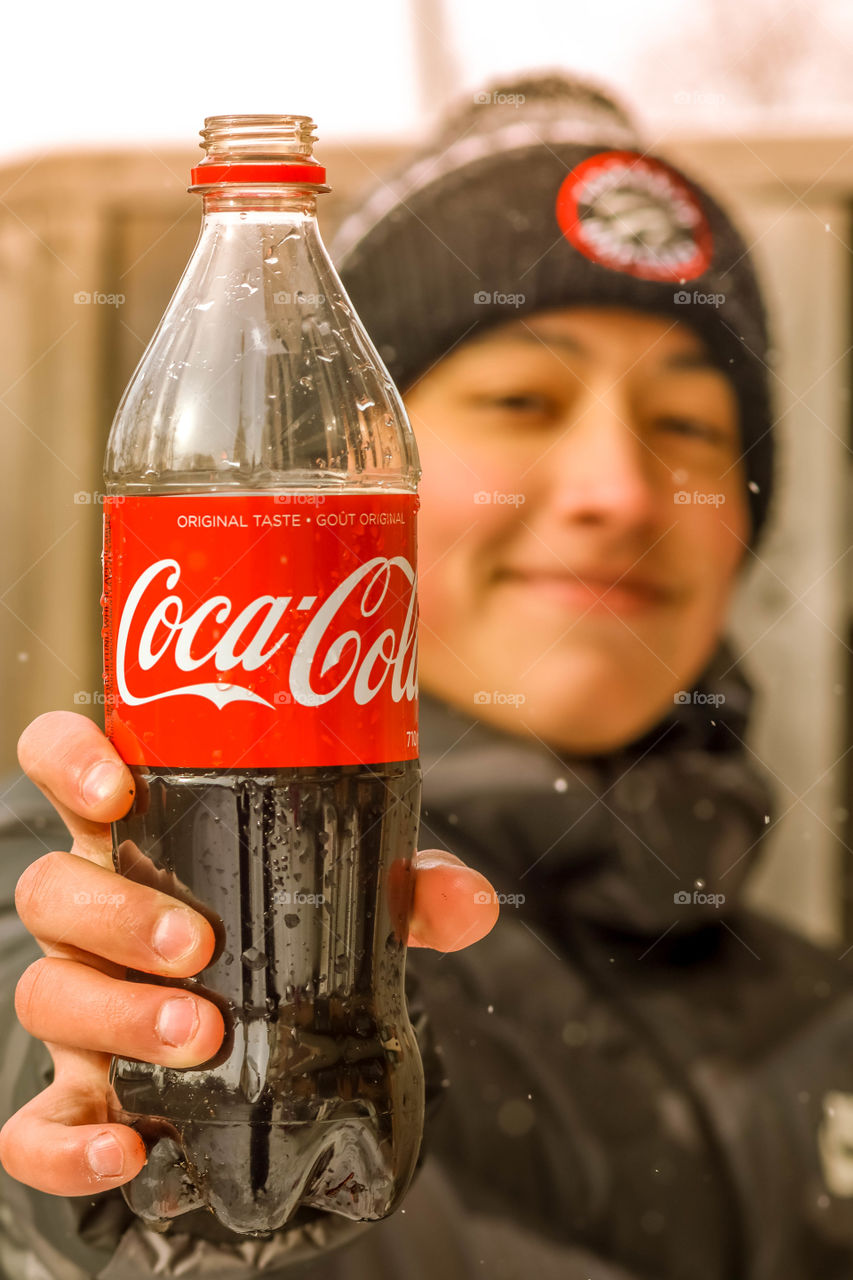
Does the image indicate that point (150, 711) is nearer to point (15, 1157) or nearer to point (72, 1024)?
point (72, 1024)

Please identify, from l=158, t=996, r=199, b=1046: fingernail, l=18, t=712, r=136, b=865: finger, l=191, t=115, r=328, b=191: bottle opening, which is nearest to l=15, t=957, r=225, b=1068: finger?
l=158, t=996, r=199, b=1046: fingernail

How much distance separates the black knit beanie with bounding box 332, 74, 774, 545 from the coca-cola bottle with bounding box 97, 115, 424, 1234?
29.2 inches

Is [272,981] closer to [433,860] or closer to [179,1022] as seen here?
[179,1022]

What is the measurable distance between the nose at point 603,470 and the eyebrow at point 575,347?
80 millimetres

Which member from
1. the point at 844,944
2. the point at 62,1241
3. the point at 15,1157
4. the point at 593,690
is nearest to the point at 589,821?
the point at 593,690

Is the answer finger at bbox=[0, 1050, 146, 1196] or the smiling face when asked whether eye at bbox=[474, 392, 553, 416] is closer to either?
the smiling face

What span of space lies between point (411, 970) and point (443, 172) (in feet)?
3.50

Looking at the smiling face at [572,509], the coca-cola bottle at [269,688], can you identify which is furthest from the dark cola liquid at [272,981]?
the smiling face at [572,509]

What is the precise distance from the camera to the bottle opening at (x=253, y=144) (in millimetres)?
733

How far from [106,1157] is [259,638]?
353 millimetres

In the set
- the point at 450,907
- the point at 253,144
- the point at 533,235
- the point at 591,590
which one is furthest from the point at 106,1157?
the point at 533,235

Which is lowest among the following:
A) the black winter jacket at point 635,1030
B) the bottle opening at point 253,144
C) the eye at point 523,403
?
the black winter jacket at point 635,1030

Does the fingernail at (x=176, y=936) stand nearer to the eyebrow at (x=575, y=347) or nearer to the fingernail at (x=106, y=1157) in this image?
the fingernail at (x=106, y=1157)

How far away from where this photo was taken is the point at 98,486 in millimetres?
1974
